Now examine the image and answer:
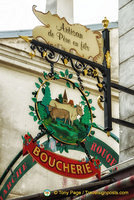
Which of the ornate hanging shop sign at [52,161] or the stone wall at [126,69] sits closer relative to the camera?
the ornate hanging shop sign at [52,161]

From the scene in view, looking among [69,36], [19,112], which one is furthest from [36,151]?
[19,112]

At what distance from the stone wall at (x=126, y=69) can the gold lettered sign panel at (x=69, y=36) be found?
50.3 inches

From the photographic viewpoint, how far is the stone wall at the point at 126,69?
8594mm

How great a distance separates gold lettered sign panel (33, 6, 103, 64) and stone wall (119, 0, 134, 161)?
4.19 feet

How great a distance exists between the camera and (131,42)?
916cm

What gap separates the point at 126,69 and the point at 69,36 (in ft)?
6.71

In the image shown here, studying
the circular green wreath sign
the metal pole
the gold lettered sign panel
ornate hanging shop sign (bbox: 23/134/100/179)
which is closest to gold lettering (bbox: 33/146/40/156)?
ornate hanging shop sign (bbox: 23/134/100/179)

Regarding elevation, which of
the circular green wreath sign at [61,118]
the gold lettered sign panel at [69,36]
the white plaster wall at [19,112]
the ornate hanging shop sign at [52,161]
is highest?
the white plaster wall at [19,112]

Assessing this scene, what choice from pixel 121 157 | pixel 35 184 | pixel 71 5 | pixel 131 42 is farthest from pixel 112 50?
pixel 121 157

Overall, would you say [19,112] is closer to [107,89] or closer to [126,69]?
[126,69]

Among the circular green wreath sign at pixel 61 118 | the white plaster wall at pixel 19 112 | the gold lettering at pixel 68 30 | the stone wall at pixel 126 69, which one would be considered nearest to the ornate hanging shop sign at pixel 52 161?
the circular green wreath sign at pixel 61 118

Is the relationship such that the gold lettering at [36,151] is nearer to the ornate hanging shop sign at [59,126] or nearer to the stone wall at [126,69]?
the ornate hanging shop sign at [59,126]

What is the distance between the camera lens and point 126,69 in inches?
358

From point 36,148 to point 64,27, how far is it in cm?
210
